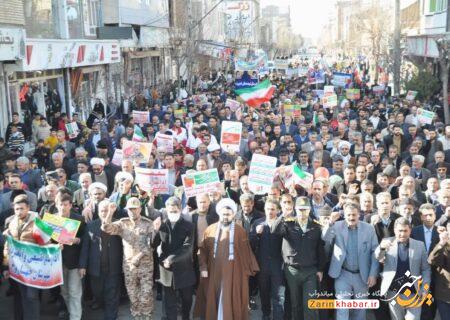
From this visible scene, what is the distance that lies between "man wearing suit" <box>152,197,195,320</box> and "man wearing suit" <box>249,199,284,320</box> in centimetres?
77

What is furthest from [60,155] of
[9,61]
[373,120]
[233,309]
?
[373,120]

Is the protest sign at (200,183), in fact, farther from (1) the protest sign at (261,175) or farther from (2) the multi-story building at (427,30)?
(2) the multi-story building at (427,30)

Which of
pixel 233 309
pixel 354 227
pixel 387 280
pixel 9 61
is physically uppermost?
pixel 9 61

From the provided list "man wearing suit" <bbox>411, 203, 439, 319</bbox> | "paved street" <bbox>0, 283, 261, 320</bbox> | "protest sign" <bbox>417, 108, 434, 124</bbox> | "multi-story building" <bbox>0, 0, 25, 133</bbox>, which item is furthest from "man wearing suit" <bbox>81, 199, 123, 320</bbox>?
"protest sign" <bbox>417, 108, 434, 124</bbox>

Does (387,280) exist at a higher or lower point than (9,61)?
lower

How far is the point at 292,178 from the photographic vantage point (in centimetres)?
963

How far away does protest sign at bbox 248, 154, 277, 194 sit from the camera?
360 inches

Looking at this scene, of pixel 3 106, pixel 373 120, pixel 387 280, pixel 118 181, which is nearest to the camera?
pixel 387 280

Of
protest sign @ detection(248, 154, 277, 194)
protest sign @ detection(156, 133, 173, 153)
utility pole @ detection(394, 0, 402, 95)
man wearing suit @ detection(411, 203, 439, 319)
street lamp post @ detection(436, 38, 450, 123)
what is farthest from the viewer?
utility pole @ detection(394, 0, 402, 95)

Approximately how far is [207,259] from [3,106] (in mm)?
11748

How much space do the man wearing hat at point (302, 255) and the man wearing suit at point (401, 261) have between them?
663 mm

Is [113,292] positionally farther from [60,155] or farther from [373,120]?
[373,120]

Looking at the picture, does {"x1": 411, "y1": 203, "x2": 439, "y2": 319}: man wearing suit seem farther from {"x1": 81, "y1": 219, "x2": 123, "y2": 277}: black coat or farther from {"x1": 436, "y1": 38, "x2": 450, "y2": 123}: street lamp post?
{"x1": 436, "y1": 38, "x2": 450, "y2": 123}: street lamp post

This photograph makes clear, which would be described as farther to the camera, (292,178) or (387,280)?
(292,178)
